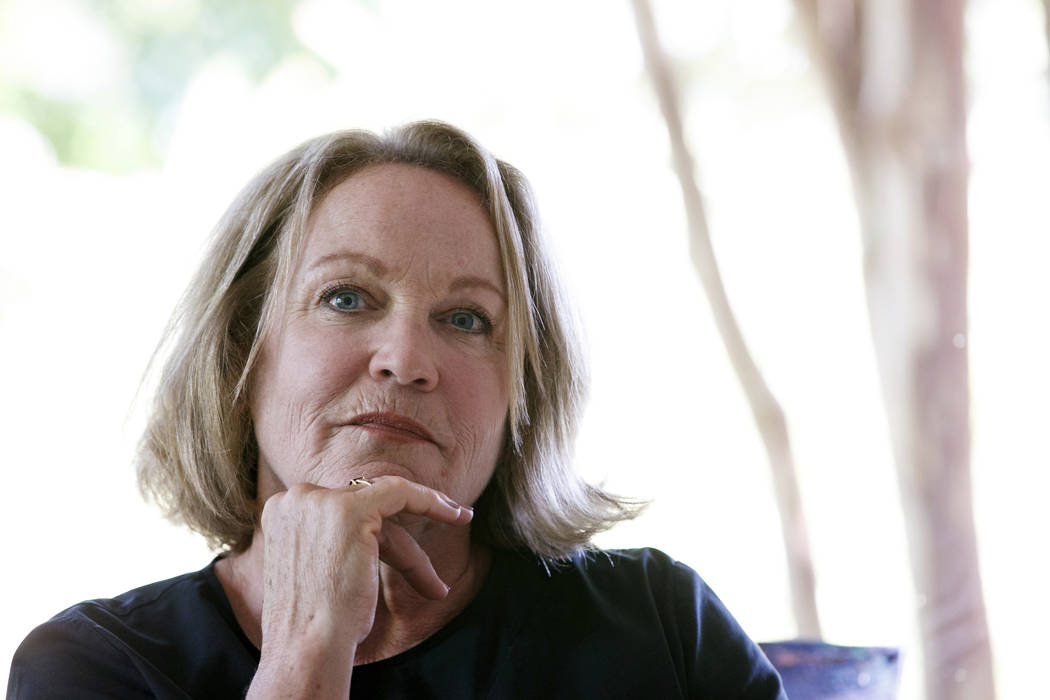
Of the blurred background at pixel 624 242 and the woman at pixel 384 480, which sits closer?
the woman at pixel 384 480

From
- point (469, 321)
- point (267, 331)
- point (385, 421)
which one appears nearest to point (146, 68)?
point (267, 331)

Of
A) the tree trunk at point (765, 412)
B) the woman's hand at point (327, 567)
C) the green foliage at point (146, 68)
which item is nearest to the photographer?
the woman's hand at point (327, 567)

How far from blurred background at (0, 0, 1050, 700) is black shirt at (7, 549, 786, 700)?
1373 millimetres

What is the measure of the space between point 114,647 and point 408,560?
0.41 meters

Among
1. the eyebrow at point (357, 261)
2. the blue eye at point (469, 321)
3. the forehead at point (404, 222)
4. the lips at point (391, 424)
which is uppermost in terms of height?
the forehead at point (404, 222)

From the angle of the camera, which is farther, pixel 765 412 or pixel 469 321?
pixel 765 412

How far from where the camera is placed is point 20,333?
260 centimetres

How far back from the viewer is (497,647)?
1.36m

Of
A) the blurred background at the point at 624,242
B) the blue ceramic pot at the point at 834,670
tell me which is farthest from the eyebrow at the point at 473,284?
the blurred background at the point at 624,242

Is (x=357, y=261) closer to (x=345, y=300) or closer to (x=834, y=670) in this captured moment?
(x=345, y=300)

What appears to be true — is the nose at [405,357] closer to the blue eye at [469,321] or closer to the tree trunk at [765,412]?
the blue eye at [469,321]

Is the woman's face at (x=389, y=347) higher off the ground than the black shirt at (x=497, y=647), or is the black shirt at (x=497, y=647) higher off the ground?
the woman's face at (x=389, y=347)

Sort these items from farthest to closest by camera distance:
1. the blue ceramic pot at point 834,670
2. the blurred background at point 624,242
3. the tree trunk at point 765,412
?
1. the tree trunk at point 765,412
2. the blurred background at point 624,242
3. the blue ceramic pot at point 834,670

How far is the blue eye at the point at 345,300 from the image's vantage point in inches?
53.4
